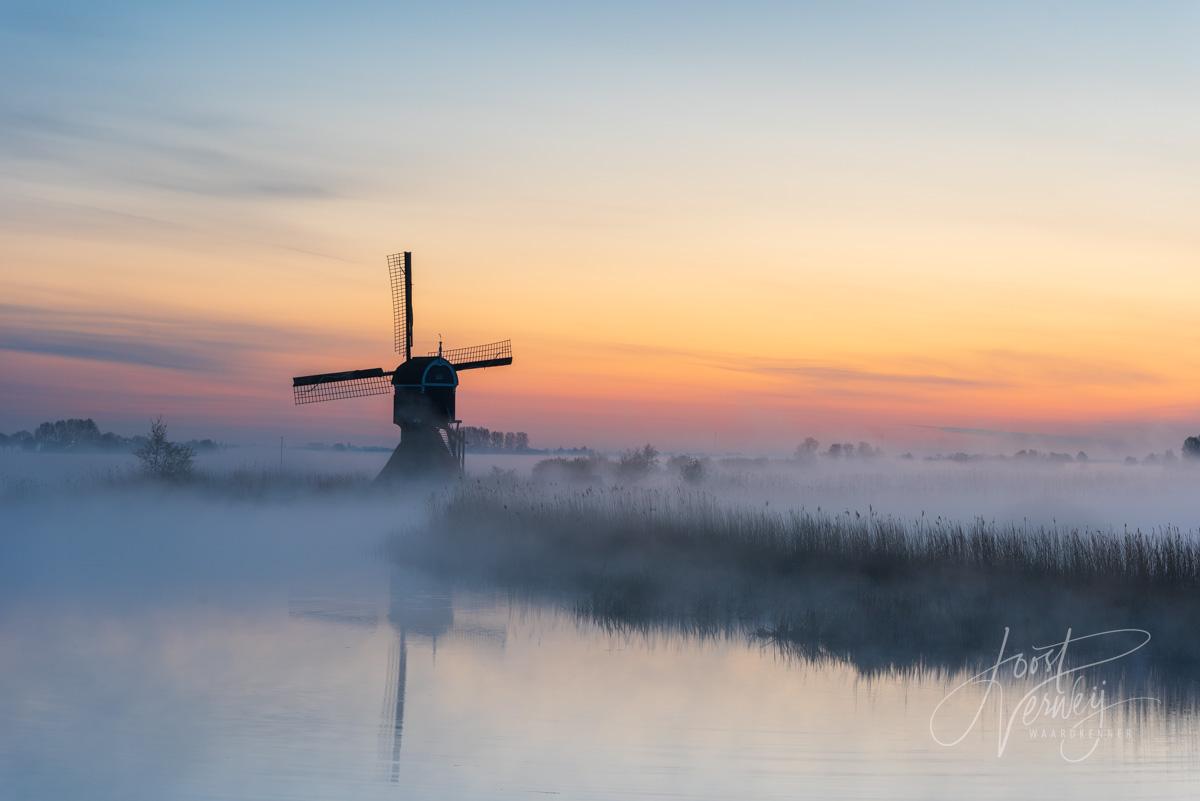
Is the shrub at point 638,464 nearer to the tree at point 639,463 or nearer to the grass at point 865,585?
the tree at point 639,463

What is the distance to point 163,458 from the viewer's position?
141ft

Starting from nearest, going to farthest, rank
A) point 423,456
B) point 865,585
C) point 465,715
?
1. point 465,715
2. point 865,585
3. point 423,456

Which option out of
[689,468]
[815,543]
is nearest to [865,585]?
[815,543]

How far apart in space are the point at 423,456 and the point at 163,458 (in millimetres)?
10380

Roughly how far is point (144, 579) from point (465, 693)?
13396mm

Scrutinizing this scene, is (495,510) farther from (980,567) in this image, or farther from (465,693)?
(465,693)

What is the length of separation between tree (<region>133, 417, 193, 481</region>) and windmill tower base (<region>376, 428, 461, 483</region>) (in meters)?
8.33

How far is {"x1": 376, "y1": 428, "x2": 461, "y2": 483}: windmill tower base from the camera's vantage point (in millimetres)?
39188

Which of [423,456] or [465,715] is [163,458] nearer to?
[423,456]

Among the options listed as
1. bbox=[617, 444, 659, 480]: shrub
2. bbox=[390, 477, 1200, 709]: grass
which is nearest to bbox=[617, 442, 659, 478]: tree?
bbox=[617, 444, 659, 480]: shrub

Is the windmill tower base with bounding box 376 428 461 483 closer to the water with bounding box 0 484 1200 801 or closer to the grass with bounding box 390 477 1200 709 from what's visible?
the grass with bounding box 390 477 1200 709

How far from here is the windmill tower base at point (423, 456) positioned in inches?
1543

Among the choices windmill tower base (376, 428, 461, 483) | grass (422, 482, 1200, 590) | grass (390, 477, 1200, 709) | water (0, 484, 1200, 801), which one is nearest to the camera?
water (0, 484, 1200, 801)

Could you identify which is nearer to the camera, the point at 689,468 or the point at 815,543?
the point at 815,543
